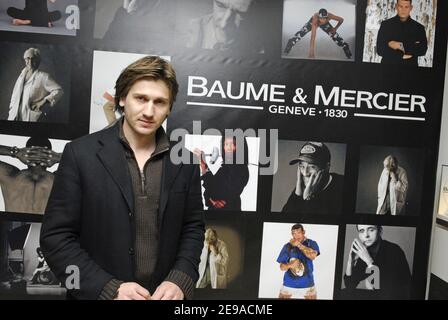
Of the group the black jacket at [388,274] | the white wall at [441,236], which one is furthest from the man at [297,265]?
the white wall at [441,236]

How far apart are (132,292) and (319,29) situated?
6.60ft

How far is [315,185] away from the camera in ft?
10.0

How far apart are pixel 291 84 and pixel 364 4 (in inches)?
25.9

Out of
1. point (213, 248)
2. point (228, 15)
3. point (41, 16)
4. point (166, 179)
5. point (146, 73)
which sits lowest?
point (213, 248)

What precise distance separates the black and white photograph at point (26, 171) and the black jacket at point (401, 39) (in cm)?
200

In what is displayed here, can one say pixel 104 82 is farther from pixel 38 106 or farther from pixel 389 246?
pixel 389 246

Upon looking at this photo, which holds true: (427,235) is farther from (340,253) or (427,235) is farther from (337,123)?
(337,123)

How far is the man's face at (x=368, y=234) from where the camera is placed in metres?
3.10

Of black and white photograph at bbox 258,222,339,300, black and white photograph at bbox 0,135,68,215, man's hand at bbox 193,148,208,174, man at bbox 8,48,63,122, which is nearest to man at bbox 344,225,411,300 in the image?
black and white photograph at bbox 258,222,339,300

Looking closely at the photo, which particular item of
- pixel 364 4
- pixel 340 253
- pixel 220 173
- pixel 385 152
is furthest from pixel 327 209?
pixel 364 4

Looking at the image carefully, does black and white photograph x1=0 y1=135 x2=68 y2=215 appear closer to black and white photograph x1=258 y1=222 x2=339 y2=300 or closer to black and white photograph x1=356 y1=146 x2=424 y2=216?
black and white photograph x1=258 y1=222 x2=339 y2=300

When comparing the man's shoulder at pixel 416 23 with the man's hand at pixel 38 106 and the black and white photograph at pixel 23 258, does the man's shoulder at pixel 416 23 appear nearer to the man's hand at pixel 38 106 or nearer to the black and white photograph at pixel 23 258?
the man's hand at pixel 38 106

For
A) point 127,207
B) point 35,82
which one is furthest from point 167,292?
point 35,82

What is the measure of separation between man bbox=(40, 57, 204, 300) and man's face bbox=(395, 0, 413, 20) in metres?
1.86
